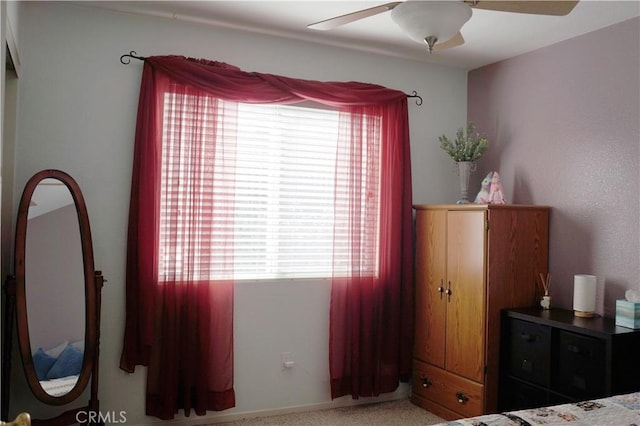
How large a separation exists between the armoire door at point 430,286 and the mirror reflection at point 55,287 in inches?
90.2

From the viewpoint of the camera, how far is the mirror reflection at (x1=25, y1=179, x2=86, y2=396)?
109 inches

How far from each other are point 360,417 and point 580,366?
1471 millimetres

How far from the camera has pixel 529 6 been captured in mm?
1989

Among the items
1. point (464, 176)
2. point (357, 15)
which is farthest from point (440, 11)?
point (464, 176)

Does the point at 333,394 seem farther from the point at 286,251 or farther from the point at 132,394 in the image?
the point at 132,394

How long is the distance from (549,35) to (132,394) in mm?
3504

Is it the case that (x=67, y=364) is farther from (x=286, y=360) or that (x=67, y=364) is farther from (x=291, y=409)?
(x=291, y=409)

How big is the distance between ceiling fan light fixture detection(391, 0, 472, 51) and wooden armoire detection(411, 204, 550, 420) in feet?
5.47

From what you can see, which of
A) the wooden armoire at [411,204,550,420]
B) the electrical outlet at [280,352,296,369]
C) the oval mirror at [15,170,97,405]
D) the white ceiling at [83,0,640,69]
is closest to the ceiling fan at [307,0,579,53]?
the white ceiling at [83,0,640,69]

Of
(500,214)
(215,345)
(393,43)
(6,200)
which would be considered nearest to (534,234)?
(500,214)

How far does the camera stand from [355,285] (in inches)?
147

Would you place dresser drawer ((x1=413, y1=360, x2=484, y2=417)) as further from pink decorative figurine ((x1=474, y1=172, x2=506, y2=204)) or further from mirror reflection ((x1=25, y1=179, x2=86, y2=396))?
mirror reflection ((x1=25, y1=179, x2=86, y2=396))

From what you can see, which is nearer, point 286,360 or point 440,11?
point 440,11

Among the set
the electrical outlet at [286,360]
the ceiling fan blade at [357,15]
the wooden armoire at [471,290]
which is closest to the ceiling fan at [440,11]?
the ceiling fan blade at [357,15]
